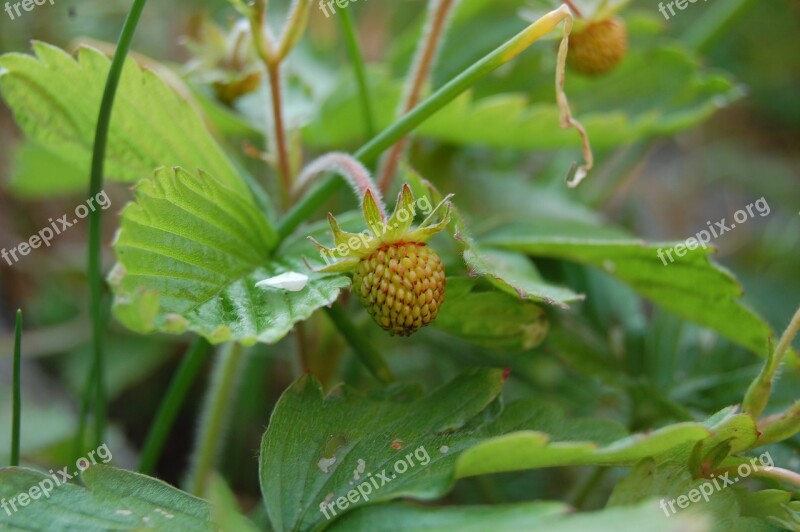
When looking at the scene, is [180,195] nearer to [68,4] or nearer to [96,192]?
[96,192]

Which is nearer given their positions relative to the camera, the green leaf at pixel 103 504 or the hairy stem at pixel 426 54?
the green leaf at pixel 103 504

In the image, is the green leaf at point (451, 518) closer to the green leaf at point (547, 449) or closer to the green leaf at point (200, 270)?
the green leaf at point (547, 449)

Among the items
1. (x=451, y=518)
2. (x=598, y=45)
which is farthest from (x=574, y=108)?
(x=451, y=518)

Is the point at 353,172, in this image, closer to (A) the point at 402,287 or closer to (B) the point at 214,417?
(A) the point at 402,287

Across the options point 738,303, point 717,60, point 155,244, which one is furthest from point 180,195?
point 717,60

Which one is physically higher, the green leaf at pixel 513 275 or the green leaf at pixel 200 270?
the green leaf at pixel 200 270

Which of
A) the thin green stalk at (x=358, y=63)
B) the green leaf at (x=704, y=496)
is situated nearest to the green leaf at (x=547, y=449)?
the green leaf at (x=704, y=496)
